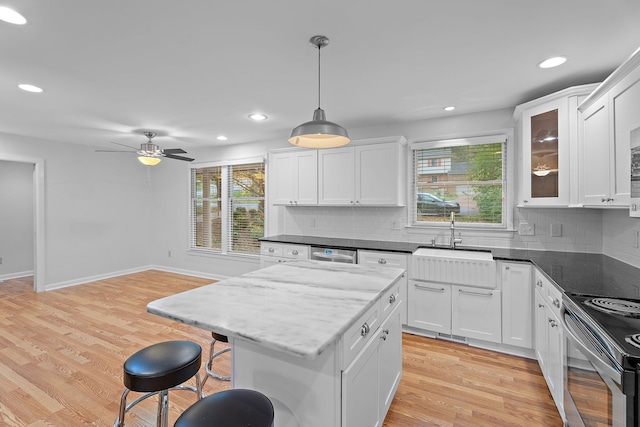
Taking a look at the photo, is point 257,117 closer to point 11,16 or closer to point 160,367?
point 11,16

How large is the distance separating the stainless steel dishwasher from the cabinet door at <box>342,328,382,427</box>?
6.06 feet

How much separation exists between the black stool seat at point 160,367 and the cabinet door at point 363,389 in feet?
2.67

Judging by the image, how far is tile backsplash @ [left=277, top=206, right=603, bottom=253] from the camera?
3.05 meters

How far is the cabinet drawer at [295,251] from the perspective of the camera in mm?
3937

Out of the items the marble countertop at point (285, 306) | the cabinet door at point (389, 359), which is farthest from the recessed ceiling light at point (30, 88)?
the cabinet door at point (389, 359)

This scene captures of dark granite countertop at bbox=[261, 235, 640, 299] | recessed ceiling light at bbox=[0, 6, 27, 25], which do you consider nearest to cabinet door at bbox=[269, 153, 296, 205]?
dark granite countertop at bbox=[261, 235, 640, 299]

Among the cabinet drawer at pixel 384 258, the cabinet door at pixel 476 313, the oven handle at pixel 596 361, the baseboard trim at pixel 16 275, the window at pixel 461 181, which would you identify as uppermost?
the window at pixel 461 181

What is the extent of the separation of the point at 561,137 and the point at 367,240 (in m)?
2.38

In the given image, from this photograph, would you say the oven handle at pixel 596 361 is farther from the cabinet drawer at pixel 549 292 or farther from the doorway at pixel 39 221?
the doorway at pixel 39 221

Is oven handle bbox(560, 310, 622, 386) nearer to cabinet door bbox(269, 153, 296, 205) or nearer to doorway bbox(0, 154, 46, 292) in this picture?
cabinet door bbox(269, 153, 296, 205)

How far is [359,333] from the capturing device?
4.69 feet

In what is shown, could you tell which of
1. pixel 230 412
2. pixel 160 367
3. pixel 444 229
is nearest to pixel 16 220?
pixel 160 367

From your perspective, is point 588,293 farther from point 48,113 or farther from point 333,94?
point 48,113

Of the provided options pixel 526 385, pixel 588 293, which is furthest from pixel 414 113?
pixel 526 385
